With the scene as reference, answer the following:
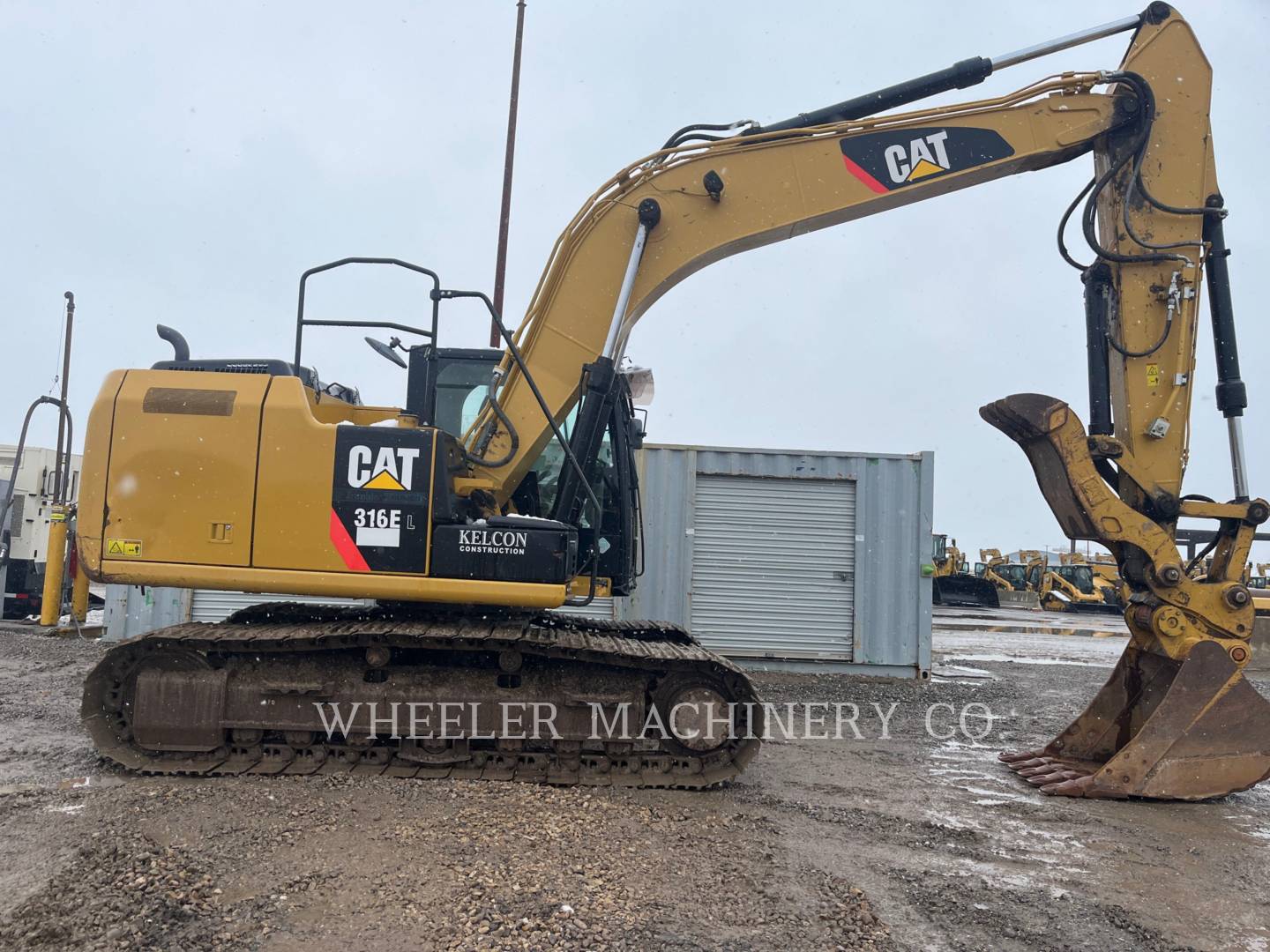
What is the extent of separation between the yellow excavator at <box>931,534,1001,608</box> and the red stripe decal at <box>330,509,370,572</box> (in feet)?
97.2

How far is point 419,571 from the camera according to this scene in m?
5.03

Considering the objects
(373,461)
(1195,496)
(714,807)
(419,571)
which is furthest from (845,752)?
(373,461)

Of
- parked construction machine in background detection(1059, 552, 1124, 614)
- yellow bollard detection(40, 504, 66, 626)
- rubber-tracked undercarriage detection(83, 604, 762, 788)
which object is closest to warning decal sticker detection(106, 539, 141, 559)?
rubber-tracked undercarriage detection(83, 604, 762, 788)

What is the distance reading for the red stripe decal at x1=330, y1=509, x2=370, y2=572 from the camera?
500cm

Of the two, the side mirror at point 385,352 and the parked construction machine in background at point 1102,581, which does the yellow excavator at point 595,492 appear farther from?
the parked construction machine in background at point 1102,581

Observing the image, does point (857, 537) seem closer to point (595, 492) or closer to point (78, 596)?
point (595, 492)

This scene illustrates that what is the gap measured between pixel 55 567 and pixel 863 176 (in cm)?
1180

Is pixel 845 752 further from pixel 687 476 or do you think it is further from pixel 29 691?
pixel 29 691

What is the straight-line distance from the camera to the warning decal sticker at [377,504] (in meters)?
5.02

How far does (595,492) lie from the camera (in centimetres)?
598

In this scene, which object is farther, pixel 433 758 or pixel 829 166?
pixel 829 166

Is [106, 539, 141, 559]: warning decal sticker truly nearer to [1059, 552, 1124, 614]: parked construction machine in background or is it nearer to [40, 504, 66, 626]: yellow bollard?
[40, 504, 66, 626]: yellow bollard

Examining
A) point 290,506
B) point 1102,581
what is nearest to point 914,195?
point 290,506

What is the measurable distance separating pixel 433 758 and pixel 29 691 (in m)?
4.66
